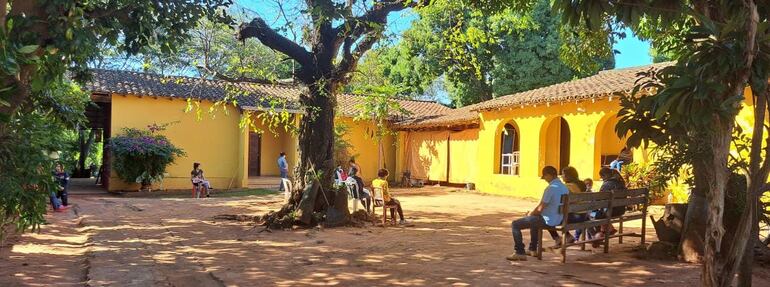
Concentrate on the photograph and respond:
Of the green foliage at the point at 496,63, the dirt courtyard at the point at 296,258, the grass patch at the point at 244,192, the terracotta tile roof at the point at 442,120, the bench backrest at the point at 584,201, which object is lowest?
the dirt courtyard at the point at 296,258

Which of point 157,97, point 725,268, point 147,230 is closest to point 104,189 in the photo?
point 157,97

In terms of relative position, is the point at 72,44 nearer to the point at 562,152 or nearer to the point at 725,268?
the point at 725,268

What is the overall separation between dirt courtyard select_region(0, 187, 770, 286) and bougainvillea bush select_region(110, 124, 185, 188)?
217 inches

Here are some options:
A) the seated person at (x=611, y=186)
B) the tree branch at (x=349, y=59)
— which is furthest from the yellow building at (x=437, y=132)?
the seated person at (x=611, y=186)

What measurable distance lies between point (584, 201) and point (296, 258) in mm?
3404

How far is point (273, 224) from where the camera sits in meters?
9.39

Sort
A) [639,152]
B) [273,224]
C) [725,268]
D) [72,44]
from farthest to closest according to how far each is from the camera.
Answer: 1. [639,152]
2. [273,224]
3. [72,44]
4. [725,268]

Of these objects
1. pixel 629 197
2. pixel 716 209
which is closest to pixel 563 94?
pixel 629 197

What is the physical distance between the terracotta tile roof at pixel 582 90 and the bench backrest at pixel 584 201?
6.40 m

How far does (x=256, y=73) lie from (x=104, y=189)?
1085cm

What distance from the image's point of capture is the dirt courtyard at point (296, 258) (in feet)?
18.3

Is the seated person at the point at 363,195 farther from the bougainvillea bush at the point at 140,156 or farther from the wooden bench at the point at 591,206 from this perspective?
the bougainvillea bush at the point at 140,156

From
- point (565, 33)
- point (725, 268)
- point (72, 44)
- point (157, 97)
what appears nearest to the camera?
point (725, 268)

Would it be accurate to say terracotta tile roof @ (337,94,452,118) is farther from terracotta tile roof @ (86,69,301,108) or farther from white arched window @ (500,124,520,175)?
white arched window @ (500,124,520,175)
